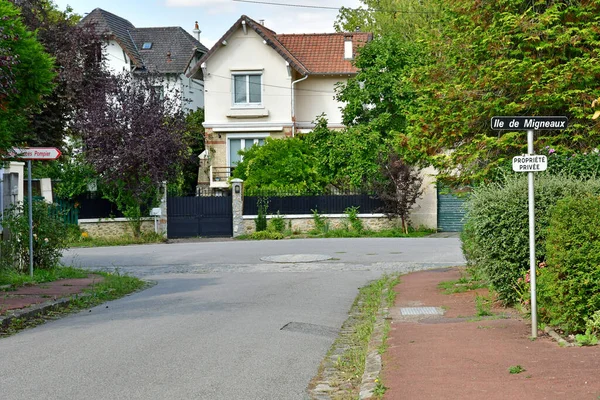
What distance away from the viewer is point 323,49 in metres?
49.1

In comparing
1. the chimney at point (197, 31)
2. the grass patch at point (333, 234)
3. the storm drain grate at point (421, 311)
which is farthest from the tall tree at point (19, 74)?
the chimney at point (197, 31)

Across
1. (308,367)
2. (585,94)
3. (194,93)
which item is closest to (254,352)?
(308,367)

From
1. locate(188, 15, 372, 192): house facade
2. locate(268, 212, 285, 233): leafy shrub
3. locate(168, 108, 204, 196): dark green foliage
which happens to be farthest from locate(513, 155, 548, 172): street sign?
locate(188, 15, 372, 192): house facade

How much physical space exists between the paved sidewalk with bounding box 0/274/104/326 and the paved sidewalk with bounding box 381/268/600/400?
220 inches

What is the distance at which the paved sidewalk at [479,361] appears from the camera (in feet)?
23.9

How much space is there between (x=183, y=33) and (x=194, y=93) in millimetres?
5769

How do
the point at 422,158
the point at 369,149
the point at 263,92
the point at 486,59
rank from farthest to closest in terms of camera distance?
the point at 263,92, the point at 369,149, the point at 422,158, the point at 486,59

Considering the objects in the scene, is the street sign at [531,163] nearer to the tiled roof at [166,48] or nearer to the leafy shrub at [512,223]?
the leafy shrub at [512,223]

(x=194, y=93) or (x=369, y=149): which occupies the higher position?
(x=194, y=93)

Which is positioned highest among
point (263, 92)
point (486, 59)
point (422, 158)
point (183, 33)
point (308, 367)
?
point (183, 33)

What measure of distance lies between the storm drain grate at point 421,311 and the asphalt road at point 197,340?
A: 962 mm

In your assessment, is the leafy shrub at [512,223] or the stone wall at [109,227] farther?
the stone wall at [109,227]

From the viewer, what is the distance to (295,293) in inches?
658

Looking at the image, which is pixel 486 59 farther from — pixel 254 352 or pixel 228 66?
pixel 228 66
